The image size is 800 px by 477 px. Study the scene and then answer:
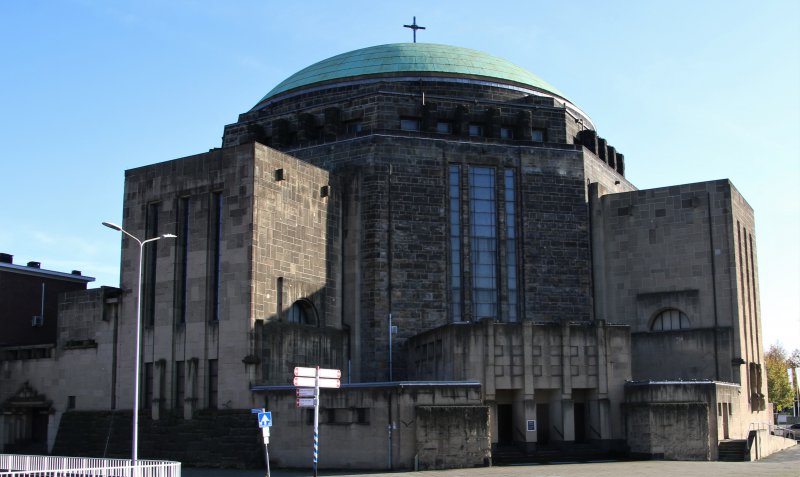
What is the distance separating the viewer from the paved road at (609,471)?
3178 centimetres

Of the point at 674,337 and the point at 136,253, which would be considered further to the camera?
the point at 674,337

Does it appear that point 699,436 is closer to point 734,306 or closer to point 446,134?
point 734,306

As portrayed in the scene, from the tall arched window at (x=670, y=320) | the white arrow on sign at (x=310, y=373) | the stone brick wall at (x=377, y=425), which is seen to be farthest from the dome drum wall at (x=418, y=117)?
the white arrow on sign at (x=310, y=373)

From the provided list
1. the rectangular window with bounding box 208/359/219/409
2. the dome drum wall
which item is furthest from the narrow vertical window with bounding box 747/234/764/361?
the rectangular window with bounding box 208/359/219/409

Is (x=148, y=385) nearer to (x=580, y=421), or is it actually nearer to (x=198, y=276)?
(x=198, y=276)

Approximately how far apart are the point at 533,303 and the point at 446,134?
33.6 ft

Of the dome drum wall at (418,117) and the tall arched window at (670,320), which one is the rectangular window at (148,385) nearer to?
the dome drum wall at (418,117)

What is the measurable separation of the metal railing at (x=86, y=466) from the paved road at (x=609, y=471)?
20.1 ft

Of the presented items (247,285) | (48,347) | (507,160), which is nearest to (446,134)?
(507,160)

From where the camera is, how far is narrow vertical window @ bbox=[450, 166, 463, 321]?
4956 cm

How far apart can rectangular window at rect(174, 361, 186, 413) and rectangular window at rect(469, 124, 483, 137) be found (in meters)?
20.8

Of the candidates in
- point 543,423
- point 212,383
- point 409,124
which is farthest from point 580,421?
point 409,124

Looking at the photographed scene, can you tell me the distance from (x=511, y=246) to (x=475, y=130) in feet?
24.5

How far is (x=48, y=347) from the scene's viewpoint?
49156mm
